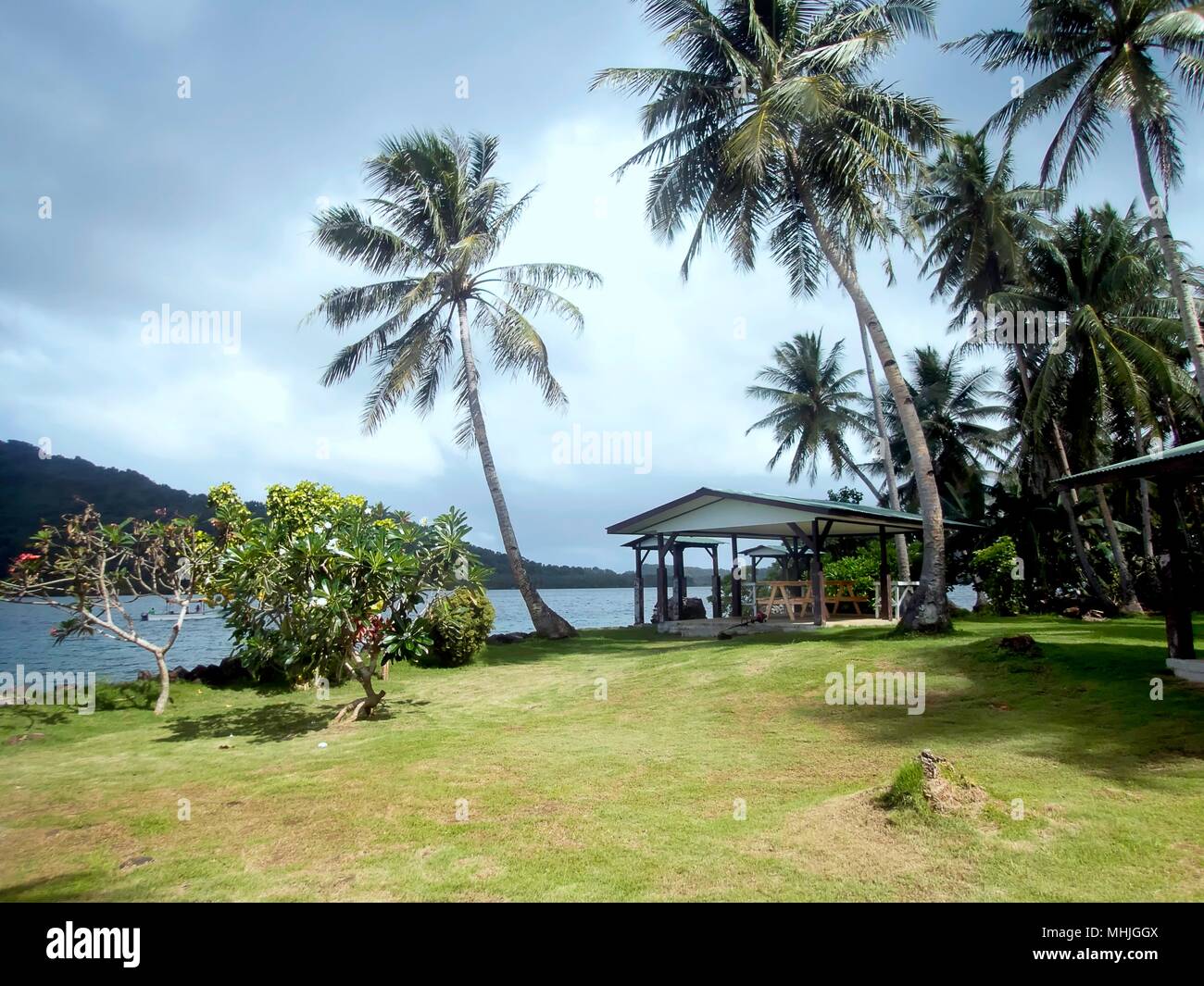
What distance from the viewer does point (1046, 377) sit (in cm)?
2212

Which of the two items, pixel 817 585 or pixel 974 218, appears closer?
pixel 817 585

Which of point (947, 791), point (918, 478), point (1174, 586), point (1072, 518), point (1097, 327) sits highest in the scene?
point (1097, 327)

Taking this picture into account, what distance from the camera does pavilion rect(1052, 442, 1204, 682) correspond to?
30.3ft

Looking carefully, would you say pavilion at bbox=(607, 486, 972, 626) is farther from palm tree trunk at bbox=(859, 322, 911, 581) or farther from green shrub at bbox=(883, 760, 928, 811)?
green shrub at bbox=(883, 760, 928, 811)

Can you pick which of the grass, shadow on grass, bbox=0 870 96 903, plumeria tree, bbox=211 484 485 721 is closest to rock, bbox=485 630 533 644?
the grass

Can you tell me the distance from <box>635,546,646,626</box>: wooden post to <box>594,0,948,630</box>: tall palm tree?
11.8 metres

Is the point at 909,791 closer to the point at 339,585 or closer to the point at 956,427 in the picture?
the point at 339,585

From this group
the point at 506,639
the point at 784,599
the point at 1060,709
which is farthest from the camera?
the point at 506,639

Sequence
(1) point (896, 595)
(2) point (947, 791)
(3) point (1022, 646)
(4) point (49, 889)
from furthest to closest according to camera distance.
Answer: (1) point (896, 595), (3) point (1022, 646), (2) point (947, 791), (4) point (49, 889)

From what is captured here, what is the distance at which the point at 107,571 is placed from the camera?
1197 cm

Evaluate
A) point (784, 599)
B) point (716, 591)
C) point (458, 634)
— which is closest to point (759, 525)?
point (784, 599)

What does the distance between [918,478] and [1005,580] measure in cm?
1218
